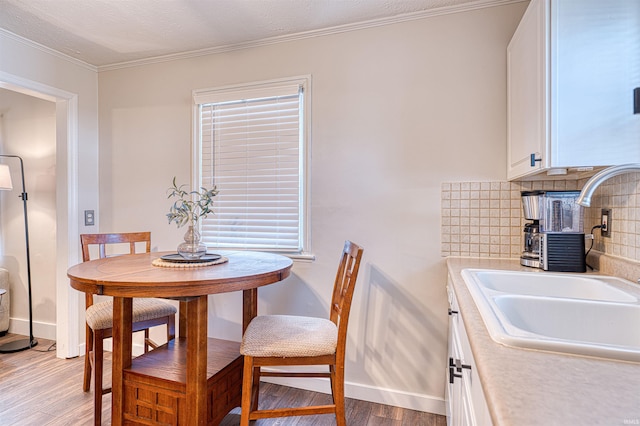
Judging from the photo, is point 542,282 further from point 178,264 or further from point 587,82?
point 178,264

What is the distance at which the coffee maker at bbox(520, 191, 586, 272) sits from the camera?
1.56m

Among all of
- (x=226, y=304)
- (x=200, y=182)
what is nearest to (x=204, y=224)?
(x=200, y=182)

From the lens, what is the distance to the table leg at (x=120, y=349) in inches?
62.0

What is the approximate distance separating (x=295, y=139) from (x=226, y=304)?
132cm

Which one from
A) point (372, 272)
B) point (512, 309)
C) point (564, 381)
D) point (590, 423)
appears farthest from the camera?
point (372, 272)

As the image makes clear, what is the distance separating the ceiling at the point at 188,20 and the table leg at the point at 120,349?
67.8 inches

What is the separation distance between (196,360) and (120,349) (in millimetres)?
419

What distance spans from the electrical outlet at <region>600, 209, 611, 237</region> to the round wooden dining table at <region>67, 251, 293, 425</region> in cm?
150

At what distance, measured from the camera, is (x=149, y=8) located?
2018 millimetres

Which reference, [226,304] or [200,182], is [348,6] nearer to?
[200,182]

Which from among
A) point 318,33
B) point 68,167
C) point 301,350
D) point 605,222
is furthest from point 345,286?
point 68,167

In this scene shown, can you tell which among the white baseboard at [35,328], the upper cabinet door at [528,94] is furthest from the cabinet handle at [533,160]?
the white baseboard at [35,328]

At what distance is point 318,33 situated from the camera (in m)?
2.24

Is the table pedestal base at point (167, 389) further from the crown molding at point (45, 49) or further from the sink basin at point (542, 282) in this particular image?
the crown molding at point (45, 49)
